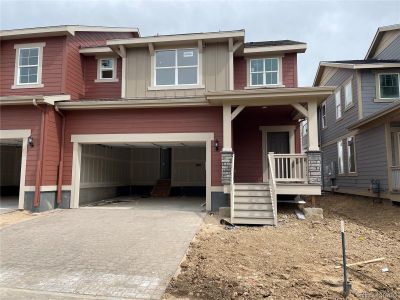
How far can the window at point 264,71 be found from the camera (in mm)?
13117

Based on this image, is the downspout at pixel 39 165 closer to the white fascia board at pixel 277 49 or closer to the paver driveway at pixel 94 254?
the paver driveway at pixel 94 254

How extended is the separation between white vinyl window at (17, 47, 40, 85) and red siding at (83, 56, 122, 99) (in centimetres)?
200

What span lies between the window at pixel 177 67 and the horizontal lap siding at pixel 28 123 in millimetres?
4634

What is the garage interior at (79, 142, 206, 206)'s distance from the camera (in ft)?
47.9

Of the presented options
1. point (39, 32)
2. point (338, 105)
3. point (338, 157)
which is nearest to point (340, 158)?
point (338, 157)

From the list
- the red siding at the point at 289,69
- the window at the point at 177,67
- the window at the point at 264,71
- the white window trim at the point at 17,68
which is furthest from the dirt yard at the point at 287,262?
the white window trim at the point at 17,68

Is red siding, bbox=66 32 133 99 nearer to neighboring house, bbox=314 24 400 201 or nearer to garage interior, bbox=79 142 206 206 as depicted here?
garage interior, bbox=79 142 206 206

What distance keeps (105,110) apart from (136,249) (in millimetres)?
6575

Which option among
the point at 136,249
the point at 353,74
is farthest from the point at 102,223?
the point at 353,74

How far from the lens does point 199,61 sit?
1241 centimetres

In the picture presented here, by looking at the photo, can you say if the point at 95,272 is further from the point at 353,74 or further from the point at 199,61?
the point at 353,74

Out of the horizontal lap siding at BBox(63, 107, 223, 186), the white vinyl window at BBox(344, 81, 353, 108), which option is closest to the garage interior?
the horizontal lap siding at BBox(63, 107, 223, 186)

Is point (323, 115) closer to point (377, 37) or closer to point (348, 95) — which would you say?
point (348, 95)

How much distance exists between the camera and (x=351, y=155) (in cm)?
1548
